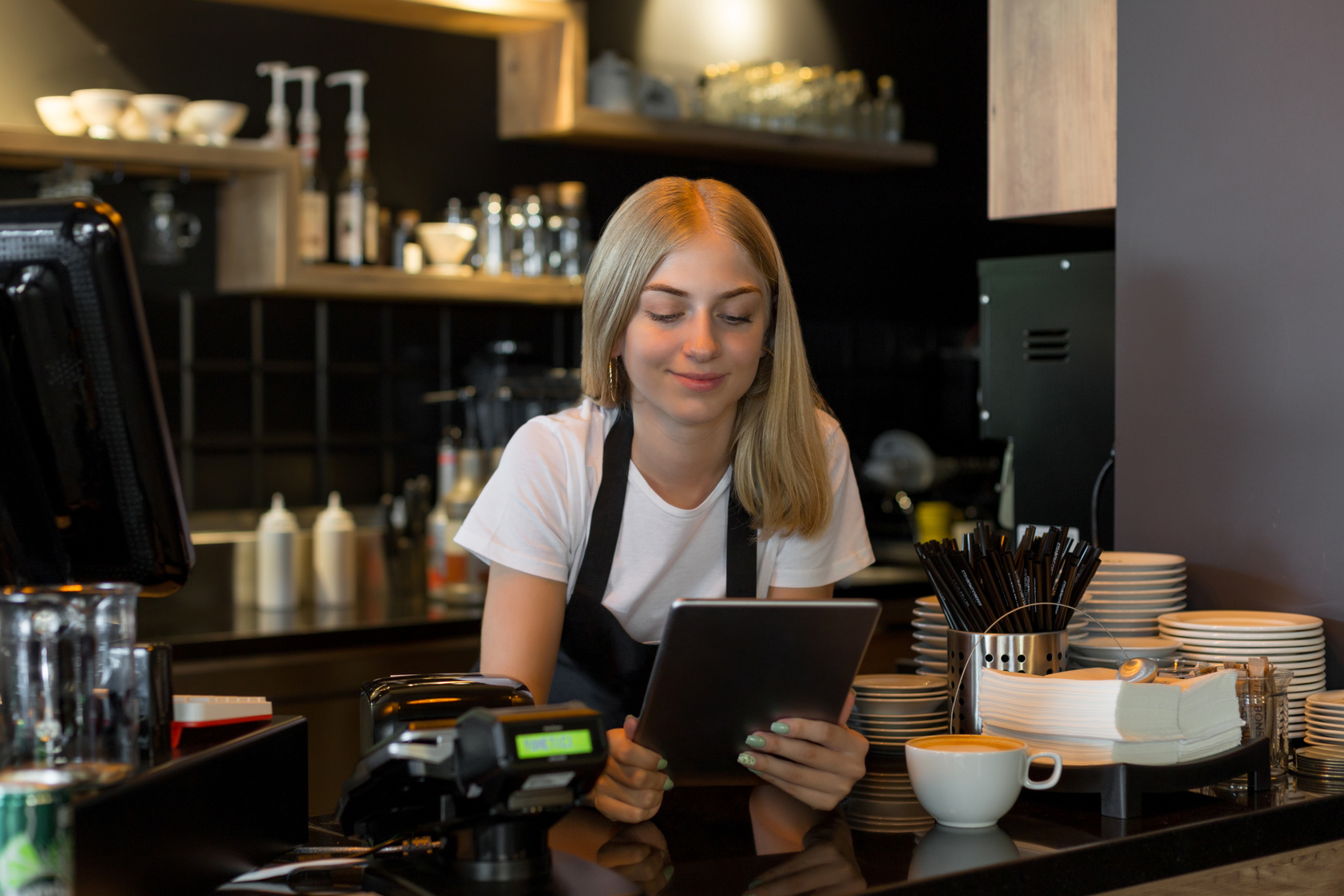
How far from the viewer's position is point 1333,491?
190 centimetres

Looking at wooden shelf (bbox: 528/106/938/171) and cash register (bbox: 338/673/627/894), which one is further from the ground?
wooden shelf (bbox: 528/106/938/171)

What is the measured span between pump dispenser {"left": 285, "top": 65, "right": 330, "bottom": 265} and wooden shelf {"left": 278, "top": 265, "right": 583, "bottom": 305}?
6 centimetres

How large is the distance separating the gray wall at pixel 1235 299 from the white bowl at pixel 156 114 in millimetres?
2019

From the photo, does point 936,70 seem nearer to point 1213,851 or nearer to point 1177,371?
point 1177,371

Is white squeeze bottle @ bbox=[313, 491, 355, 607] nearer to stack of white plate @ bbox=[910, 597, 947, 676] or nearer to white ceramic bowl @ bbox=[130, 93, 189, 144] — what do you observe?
white ceramic bowl @ bbox=[130, 93, 189, 144]

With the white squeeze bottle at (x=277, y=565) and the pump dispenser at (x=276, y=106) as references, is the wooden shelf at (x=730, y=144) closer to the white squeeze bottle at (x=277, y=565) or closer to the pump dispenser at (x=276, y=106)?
the pump dispenser at (x=276, y=106)

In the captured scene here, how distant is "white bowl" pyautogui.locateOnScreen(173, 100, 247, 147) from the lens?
3176mm

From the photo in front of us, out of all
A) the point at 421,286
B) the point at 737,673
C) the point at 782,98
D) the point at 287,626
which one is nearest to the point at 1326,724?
the point at 737,673

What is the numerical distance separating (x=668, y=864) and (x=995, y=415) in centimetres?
153

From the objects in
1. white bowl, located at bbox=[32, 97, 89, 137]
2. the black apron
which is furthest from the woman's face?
white bowl, located at bbox=[32, 97, 89, 137]

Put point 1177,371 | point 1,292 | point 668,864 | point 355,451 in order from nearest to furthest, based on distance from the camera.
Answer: point 1,292, point 668,864, point 1177,371, point 355,451

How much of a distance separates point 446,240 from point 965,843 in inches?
101

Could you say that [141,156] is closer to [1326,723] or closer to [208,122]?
[208,122]

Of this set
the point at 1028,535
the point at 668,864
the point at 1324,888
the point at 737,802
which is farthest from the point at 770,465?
the point at 1324,888
